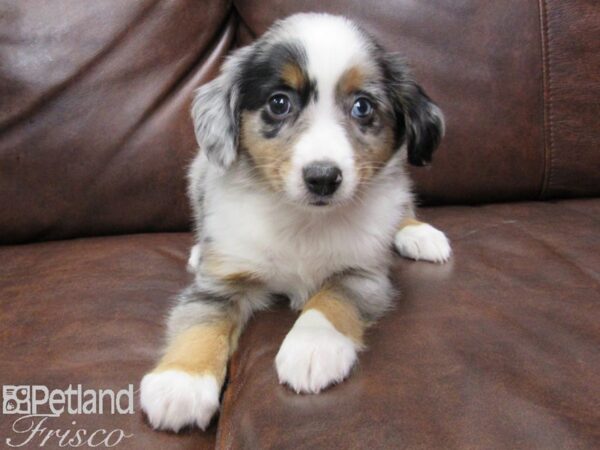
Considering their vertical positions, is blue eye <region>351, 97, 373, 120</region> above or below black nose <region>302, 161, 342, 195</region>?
above

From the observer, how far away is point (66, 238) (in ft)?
7.54

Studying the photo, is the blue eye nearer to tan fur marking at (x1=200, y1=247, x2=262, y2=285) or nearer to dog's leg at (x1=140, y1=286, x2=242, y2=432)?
tan fur marking at (x1=200, y1=247, x2=262, y2=285)

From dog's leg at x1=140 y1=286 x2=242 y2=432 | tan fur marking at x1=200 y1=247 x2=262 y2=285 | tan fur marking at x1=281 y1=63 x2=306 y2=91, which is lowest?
dog's leg at x1=140 y1=286 x2=242 y2=432

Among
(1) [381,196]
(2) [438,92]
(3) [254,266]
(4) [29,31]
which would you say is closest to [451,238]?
(1) [381,196]

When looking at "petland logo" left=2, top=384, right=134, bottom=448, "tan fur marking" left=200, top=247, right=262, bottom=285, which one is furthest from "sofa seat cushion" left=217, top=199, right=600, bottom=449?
"petland logo" left=2, top=384, right=134, bottom=448

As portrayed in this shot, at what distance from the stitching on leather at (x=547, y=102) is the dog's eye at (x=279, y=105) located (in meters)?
1.24

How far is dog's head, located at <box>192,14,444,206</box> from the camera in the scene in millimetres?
1534

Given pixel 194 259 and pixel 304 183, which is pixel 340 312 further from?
pixel 194 259

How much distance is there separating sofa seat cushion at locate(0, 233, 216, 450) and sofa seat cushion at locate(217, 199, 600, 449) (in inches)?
9.1

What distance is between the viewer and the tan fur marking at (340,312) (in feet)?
4.91

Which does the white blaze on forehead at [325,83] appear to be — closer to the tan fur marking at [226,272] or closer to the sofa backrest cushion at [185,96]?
the tan fur marking at [226,272]

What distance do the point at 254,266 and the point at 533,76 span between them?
1411 millimetres

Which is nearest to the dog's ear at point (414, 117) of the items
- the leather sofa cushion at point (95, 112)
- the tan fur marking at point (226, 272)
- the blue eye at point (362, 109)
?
the blue eye at point (362, 109)

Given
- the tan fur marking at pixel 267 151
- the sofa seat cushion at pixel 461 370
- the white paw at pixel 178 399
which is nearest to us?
the sofa seat cushion at pixel 461 370
